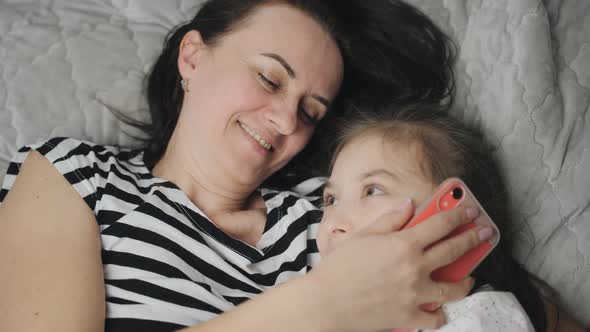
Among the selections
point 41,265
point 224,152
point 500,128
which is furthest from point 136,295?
point 500,128

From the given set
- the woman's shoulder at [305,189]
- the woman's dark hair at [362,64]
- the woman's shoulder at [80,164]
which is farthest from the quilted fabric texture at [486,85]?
the woman's shoulder at [305,189]

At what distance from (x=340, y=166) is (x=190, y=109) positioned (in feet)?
1.33

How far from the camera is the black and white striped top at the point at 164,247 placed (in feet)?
3.53

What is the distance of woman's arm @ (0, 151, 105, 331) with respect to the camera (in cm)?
100

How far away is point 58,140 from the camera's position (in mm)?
1271

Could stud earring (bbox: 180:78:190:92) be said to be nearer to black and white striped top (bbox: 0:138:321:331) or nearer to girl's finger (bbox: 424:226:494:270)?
black and white striped top (bbox: 0:138:321:331)

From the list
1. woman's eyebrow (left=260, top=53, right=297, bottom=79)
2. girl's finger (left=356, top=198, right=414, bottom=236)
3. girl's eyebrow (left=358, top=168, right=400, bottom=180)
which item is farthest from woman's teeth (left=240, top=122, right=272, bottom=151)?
girl's finger (left=356, top=198, right=414, bottom=236)

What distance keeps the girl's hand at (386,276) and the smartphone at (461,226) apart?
0.08ft

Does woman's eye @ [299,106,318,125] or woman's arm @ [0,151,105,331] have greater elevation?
woman's eye @ [299,106,318,125]

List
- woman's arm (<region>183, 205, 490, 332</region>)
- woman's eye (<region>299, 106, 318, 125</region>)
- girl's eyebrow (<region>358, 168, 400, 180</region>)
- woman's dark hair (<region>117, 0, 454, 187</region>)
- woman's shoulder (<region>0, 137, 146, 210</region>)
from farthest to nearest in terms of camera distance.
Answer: woman's dark hair (<region>117, 0, 454, 187</region>)
woman's eye (<region>299, 106, 318, 125</region>)
woman's shoulder (<region>0, 137, 146, 210</region>)
girl's eyebrow (<region>358, 168, 400, 180</region>)
woman's arm (<region>183, 205, 490, 332</region>)

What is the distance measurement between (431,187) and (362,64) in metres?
0.56

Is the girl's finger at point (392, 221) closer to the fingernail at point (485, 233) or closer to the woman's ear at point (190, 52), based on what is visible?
the fingernail at point (485, 233)

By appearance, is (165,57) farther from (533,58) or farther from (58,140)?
(533,58)

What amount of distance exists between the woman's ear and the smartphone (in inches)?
27.6
